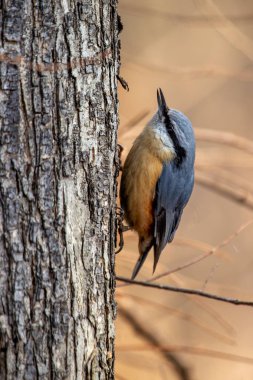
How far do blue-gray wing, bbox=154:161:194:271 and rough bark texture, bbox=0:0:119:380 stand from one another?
1.14 m

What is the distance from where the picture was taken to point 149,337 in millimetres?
3523

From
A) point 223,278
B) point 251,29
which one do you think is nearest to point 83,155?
point 223,278

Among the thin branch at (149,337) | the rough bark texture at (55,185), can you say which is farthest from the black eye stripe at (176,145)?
the rough bark texture at (55,185)

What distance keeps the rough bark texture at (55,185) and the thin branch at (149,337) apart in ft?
3.62

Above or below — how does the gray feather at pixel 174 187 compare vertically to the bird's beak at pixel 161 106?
below

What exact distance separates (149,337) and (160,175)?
2.80 feet

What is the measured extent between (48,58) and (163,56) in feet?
13.3

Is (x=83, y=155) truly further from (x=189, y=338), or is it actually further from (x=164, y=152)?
(x=189, y=338)

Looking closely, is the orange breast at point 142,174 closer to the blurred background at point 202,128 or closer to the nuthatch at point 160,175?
the nuthatch at point 160,175

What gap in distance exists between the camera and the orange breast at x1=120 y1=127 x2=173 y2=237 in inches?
137

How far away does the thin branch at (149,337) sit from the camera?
3.48 metres

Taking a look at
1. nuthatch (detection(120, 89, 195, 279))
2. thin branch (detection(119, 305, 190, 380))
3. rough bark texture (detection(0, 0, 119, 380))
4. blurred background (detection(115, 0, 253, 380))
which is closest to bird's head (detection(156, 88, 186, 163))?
nuthatch (detection(120, 89, 195, 279))

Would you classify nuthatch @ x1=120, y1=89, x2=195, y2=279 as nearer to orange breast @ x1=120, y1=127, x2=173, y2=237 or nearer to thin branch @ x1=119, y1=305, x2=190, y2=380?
orange breast @ x1=120, y1=127, x2=173, y2=237

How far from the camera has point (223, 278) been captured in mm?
5938
